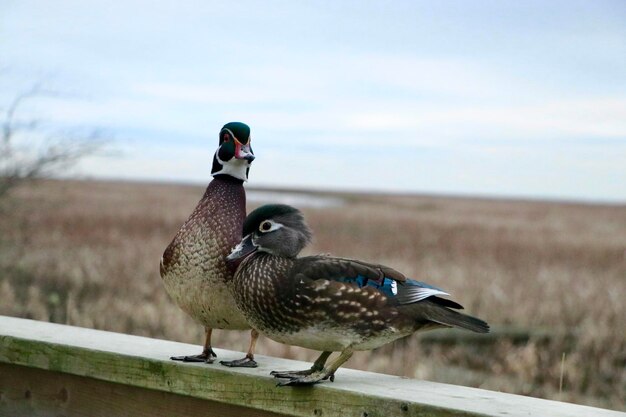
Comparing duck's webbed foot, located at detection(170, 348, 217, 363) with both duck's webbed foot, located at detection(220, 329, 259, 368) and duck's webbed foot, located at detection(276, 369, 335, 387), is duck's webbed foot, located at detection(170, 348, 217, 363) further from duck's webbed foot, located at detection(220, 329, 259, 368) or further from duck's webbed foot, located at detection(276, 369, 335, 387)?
duck's webbed foot, located at detection(276, 369, 335, 387)

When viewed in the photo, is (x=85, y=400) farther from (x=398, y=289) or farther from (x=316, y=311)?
(x=398, y=289)

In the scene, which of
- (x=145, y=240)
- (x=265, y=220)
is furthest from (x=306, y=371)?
(x=145, y=240)

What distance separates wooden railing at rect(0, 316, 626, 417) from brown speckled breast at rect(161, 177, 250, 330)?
21cm

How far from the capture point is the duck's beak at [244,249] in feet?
8.11

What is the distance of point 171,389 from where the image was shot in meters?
2.83

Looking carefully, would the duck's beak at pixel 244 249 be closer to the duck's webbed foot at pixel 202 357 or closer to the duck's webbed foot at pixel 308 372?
the duck's webbed foot at pixel 308 372

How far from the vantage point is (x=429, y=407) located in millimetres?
2398

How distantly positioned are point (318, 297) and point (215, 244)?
1.37ft

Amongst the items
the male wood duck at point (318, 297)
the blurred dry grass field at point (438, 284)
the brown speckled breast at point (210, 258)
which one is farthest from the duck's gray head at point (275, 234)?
the blurred dry grass field at point (438, 284)

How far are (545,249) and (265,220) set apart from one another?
12543 mm

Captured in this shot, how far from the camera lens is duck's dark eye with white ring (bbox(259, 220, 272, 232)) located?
246cm

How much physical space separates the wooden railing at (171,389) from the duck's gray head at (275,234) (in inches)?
16.6

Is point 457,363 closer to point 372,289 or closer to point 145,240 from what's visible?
point 372,289

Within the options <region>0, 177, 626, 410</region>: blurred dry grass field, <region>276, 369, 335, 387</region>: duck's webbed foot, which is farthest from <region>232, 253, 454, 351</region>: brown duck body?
<region>0, 177, 626, 410</region>: blurred dry grass field
